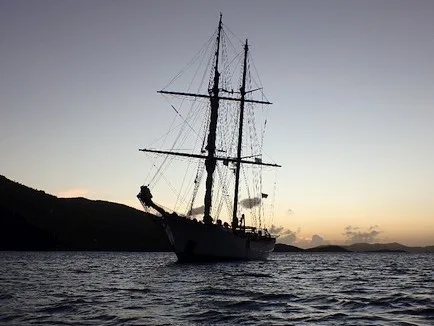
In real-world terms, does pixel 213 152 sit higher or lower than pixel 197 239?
higher

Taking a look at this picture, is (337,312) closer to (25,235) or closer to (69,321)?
(69,321)

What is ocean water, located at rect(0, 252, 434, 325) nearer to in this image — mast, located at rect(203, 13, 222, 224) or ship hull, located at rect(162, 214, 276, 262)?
ship hull, located at rect(162, 214, 276, 262)

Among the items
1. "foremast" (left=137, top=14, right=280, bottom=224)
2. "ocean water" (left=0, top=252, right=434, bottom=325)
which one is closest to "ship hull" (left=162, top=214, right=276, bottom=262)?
"foremast" (left=137, top=14, right=280, bottom=224)

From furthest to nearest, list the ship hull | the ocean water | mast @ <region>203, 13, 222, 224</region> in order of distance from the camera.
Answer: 1. mast @ <region>203, 13, 222, 224</region>
2. the ship hull
3. the ocean water

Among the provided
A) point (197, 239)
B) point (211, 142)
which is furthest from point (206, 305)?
point (211, 142)

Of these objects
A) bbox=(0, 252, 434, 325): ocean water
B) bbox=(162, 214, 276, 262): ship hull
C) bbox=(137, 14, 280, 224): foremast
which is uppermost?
bbox=(137, 14, 280, 224): foremast

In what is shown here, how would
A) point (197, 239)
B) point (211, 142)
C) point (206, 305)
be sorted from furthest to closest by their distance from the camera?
point (211, 142)
point (197, 239)
point (206, 305)

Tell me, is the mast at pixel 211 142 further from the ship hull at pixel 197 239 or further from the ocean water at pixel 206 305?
the ocean water at pixel 206 305

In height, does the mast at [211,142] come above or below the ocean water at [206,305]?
above

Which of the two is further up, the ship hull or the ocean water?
the ship hull

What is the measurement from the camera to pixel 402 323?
18.8 metres

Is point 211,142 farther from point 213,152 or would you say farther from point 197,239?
Answer: point 197,239

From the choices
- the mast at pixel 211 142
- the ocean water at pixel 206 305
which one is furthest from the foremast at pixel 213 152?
the ocean water at pixel 206 305

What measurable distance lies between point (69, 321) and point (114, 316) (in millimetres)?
1856
